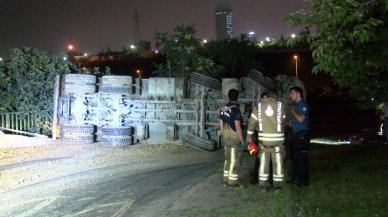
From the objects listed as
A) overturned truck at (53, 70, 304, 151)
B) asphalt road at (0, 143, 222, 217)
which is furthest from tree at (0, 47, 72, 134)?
asphalt road at (0, 143, 222, 217)

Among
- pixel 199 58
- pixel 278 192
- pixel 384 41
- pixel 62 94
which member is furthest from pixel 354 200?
pixel 199 58

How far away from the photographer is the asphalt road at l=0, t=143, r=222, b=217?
25.8ft

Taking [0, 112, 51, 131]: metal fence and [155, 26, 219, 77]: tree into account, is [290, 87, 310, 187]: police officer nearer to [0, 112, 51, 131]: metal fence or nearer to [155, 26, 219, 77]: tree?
[155, 26, 219, 77]: tree

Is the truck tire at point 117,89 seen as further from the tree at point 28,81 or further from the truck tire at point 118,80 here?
the tree at point 28,81

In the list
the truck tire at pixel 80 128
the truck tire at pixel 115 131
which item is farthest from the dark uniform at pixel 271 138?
the truck tire at pixel 80 128

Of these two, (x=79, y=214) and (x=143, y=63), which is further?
(x=143, y=63)

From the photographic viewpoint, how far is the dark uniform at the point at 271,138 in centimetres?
838

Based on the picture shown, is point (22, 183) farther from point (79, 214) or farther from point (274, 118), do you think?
point (274, 118)

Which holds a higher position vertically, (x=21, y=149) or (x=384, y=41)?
(x=384, y=41)

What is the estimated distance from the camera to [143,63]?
287 feet

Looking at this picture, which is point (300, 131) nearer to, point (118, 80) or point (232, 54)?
point (118, 80)

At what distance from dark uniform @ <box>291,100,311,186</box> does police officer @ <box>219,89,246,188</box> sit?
0.98m

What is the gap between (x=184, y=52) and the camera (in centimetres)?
2159

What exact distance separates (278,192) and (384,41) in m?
3.11
